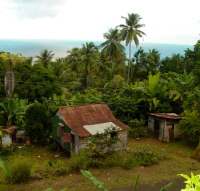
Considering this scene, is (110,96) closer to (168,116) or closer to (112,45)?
(168,116)

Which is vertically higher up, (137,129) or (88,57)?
(88,57)

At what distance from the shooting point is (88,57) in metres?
39.2

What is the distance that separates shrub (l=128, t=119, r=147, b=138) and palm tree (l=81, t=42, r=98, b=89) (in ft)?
53.5

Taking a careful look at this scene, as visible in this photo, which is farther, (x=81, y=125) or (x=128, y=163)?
(x=81, y=125)

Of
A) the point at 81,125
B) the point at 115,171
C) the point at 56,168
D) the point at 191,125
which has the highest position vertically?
the point at 81,125

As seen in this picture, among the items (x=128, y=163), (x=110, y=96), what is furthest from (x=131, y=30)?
(x=128, y=163)

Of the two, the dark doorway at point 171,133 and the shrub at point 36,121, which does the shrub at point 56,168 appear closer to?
the shrub at point 36,121

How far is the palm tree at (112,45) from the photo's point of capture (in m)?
41.4

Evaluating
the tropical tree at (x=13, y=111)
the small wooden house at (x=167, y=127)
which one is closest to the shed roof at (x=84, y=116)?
the tropical tree at (x=13, y=111)

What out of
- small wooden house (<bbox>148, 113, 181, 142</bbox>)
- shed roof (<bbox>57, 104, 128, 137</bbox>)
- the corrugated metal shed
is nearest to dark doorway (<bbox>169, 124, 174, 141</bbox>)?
small wooden house (<bbox>148, 113, 181, 142</bbox>)

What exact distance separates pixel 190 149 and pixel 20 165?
375 inches

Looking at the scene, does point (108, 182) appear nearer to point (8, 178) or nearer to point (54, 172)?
point (54, 172)

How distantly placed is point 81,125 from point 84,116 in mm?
758

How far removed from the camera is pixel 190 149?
69.5 ft
